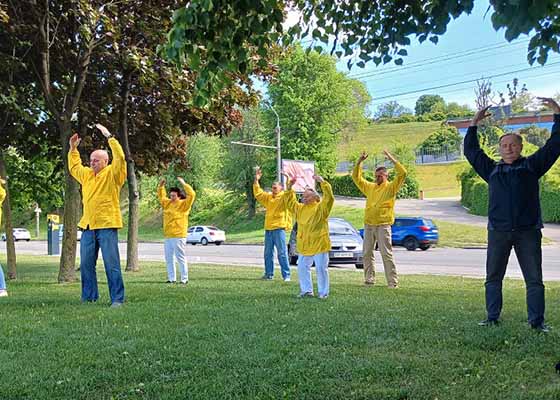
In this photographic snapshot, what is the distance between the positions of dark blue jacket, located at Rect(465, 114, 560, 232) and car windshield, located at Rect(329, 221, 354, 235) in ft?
40.0

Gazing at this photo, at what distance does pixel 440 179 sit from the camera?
70.4 m

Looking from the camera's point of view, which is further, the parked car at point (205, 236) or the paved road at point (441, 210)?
the parked car at point (205, 236)

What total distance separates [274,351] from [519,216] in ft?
8.65

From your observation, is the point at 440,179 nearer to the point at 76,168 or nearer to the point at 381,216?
the point at 381,216

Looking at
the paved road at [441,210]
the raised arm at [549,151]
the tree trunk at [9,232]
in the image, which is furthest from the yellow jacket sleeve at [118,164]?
the paved road at [441,210]

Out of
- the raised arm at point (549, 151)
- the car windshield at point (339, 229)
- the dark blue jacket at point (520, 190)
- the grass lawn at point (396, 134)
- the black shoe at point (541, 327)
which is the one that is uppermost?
the grass lawn at point (396, 134)

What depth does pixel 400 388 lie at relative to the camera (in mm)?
4000

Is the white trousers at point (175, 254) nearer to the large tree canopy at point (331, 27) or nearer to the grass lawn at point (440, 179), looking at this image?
the large tree canopy at point (331, 27)

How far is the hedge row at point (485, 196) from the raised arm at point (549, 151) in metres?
28.4

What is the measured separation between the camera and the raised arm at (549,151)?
18.2 ft

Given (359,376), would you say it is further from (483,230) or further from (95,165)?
(483,230)

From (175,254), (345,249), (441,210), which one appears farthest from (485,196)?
(175,254)

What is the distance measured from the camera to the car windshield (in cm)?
1814

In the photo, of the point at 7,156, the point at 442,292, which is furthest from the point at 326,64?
the point at 442,292
